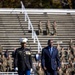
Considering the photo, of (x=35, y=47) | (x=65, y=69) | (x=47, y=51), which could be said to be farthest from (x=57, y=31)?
(x=47, y=51)

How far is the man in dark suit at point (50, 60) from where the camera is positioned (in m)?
17.9

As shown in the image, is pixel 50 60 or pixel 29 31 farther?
pixel 29 31

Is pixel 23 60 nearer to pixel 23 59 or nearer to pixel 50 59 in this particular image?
pixel 23 59

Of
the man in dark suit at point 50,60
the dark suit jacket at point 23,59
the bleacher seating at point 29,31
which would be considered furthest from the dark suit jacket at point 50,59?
the bleacher seating at point 29,31

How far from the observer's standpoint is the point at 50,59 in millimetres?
17953

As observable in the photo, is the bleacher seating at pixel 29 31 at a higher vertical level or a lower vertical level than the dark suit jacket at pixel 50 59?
lower

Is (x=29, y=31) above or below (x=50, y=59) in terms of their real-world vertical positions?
below

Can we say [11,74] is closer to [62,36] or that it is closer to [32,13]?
[62,36]

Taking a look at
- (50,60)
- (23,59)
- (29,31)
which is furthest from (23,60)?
(29,31)

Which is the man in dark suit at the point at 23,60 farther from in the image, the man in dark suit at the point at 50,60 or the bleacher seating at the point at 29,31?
the bleacher seating at the point at 29,31

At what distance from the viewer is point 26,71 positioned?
17891 millimetres

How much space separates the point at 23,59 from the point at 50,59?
0.86m

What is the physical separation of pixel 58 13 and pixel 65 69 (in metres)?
15.8

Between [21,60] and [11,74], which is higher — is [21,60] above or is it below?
above
